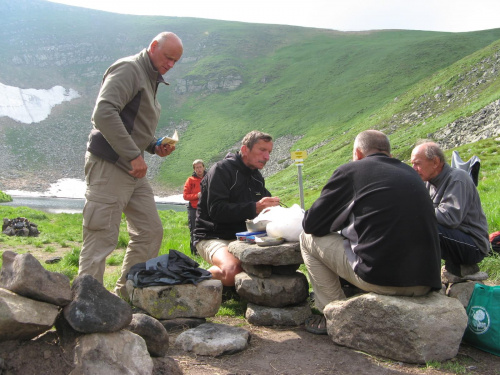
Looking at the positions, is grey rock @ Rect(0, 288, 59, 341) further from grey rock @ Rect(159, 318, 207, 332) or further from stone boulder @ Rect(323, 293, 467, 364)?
stone boulder @ Rect(323, 293, 467, 364)

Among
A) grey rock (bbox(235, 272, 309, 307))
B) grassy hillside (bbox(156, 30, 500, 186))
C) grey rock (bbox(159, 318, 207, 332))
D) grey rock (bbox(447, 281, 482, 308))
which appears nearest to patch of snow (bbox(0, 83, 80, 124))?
grassy hillside (bbox(156, 30, 500, 186))

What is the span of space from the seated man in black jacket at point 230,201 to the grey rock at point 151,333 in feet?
6.96

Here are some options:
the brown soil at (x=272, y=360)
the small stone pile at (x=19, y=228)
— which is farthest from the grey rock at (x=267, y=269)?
the small stone pile at (x=19, y=228)

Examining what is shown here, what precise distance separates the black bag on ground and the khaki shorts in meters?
1.01

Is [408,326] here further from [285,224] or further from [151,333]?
[151,333]

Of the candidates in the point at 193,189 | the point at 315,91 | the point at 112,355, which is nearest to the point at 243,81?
the point at 315,91

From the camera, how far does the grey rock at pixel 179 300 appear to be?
4875 mm

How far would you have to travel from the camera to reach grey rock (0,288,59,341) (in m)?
3.03

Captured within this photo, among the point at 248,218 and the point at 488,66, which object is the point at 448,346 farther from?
the point at 488,66

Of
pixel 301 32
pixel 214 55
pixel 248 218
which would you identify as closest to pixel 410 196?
pixel 248 218

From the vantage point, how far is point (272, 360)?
4281 mm

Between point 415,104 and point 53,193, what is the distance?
172ft

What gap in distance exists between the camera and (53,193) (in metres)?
66.4

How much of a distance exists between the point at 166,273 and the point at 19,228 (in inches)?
547
